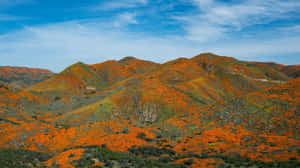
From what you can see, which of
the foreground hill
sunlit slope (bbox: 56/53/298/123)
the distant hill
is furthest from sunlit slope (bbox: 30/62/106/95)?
sunlit slope (bbox: 56/53/298/123)

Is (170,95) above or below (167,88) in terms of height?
below

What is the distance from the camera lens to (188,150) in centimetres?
3262

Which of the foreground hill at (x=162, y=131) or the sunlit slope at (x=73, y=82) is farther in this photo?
the sunlit slope at (x=73, y=82)

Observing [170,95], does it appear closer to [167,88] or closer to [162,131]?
[167,88]

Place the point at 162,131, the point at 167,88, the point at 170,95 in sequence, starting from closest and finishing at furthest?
1. the point at 162,131
2. the point at 170,95
3. the point at 167,88

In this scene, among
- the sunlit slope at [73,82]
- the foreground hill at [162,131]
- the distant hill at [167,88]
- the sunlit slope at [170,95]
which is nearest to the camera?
the foreground hill at [162,131]

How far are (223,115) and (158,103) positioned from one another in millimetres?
29279

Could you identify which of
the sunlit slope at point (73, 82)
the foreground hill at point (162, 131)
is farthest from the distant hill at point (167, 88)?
the foreground hill at point (162, 131)

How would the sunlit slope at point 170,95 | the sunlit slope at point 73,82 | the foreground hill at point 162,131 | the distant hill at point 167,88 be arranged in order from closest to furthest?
the foreground hill at point 162,131, the sunlit slope at point 170,95, the distant hill at point 167,88, the sunlit slope at point 73,82

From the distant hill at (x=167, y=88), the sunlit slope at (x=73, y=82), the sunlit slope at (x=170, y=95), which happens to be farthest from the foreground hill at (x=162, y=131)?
the sunlit slope at (x=73, y=82)

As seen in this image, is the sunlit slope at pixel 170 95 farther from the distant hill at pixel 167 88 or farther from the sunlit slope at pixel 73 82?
the sunlit slope at pixel 73 82

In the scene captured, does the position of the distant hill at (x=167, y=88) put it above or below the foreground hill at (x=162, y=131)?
above

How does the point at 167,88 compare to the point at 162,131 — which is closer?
the point at 162,131

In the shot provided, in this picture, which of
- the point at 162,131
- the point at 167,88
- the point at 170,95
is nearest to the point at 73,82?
the point at 167,88
